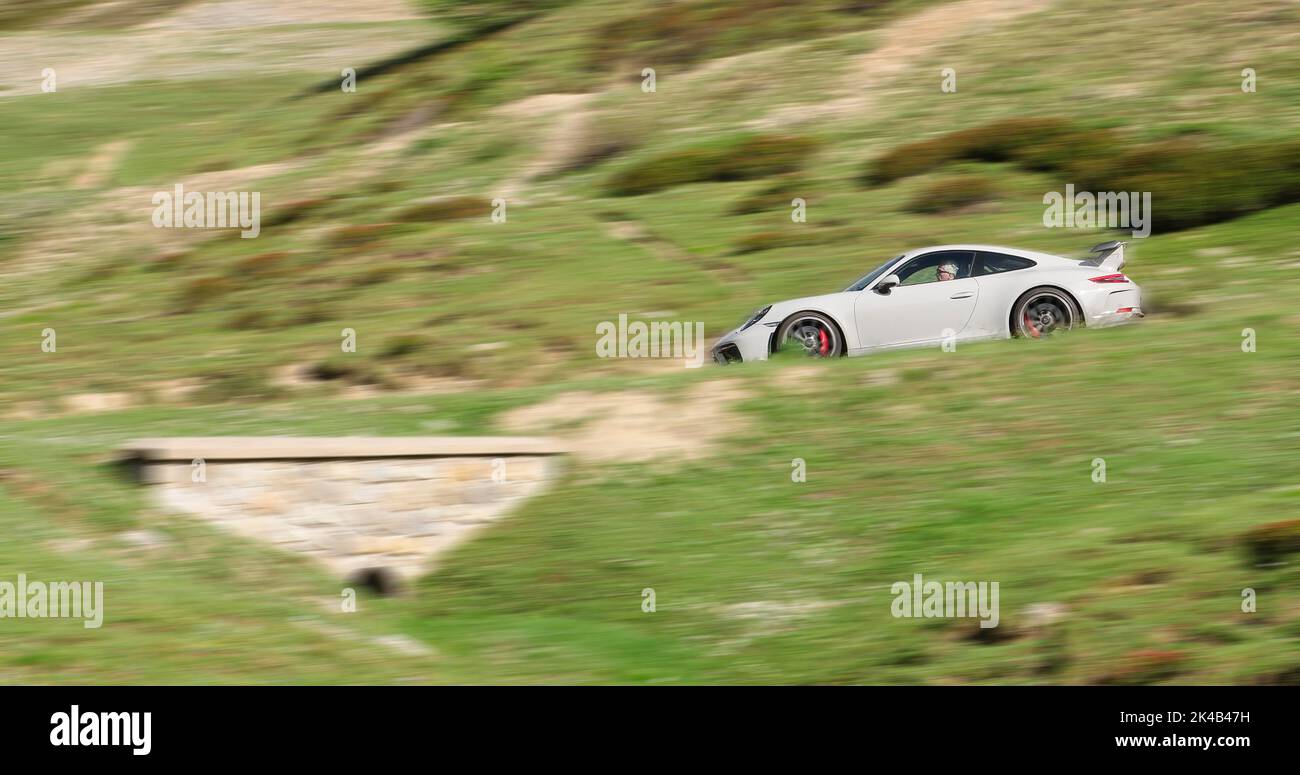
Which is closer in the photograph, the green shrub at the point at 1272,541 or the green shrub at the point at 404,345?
the green shrub at the point at 1272,541

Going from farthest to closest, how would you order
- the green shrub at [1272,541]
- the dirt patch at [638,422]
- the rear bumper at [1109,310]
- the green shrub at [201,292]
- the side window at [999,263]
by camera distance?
the green shrub at [201,292] → the side window at [999,263] → the rear bumper at [1109,310] → the dirt patch at [638,422] → the green shrub at [1272,541]

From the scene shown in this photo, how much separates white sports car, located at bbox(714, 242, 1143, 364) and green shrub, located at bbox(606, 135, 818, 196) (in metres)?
12.2

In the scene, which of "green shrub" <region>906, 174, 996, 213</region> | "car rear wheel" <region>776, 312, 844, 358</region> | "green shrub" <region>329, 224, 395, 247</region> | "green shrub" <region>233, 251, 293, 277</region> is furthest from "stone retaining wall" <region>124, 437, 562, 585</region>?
"green shrub" <region>329, 224, 395, 247</region>

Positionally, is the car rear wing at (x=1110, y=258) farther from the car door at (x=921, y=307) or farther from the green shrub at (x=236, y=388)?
the green shrub at (x=236, y=388)

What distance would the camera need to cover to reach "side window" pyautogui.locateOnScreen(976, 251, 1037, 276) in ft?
45.2

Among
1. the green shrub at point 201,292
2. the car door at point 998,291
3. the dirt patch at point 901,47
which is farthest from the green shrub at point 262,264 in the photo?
the car door at point 998,291

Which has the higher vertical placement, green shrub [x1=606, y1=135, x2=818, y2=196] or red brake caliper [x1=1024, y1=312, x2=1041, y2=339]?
green shrub [x1=606, y1=135, x2=818, y2=196]

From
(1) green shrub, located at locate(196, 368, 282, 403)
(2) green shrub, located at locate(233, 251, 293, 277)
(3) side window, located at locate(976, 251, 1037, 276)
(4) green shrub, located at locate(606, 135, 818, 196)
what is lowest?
(1) green shrub, located at locate(196, 368, 282, 403)

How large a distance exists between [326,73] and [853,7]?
19.9 m

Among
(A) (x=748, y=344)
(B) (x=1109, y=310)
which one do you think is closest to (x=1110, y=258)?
(B) (x=1109, y=310)

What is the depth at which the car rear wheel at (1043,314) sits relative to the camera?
13555mm

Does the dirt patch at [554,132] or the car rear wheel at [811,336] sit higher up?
the dirt patch at [554,132]

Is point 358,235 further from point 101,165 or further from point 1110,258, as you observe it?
point 1110,258

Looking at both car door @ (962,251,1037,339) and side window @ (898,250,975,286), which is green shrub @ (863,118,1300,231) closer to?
car door @ (962,251,1037,339)
